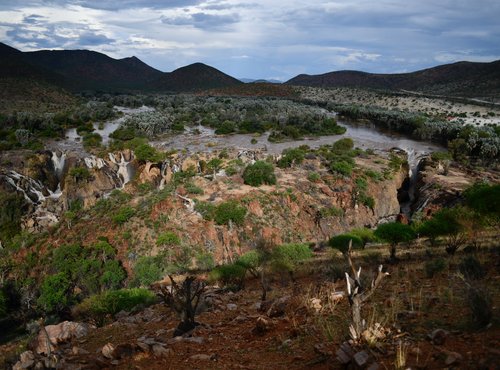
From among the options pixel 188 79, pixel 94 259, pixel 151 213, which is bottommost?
pixel 94 259

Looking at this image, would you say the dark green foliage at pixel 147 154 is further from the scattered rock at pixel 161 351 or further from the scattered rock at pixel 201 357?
the scattered rock at pixel 201 357

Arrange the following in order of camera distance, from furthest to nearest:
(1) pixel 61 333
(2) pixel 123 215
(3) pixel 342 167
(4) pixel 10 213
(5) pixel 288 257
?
(3) pixel 342 167 < (4) pixel 10 213 < (2) pixel 123 215 < (5) pixel 288 257 < (1) pixel 61 333

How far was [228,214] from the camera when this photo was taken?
28.8 m

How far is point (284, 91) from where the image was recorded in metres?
134

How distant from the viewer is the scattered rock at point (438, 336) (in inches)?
252

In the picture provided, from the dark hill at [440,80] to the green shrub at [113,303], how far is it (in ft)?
379

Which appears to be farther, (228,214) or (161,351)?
(228,214)

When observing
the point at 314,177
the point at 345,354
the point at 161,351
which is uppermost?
the point at 345,354

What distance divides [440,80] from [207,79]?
88.8 metres

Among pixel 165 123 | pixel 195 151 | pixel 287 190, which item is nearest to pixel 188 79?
pixel 165 123

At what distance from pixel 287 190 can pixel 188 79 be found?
151 metres

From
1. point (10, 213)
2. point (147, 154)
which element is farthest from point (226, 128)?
point (10, 213)

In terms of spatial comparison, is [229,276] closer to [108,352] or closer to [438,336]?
[108,352]

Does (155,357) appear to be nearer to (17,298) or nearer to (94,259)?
(94,259)
